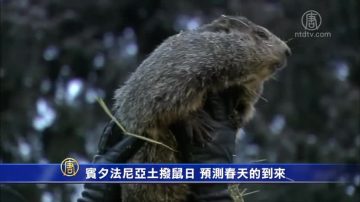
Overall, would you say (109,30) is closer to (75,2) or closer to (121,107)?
(75,2)

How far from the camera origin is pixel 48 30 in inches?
131

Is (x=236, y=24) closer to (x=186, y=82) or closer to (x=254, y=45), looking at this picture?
(x=254, y=45)

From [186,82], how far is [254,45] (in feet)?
0.52

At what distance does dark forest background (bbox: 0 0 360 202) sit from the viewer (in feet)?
7.57

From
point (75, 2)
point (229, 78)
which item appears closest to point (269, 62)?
point (229, 78)

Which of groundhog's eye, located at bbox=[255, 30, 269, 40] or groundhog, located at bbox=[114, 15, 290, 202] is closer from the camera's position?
groundhog, located at bbox=[114, 15, 290, 202]

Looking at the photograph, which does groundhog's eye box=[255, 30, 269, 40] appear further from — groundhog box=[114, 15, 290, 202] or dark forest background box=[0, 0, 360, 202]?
dark forest background box=[0, 0, 360, 202]

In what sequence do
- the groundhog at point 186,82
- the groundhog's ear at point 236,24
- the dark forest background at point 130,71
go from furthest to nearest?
1. the dark forest background at point 130,71
2. the groundhog's ear at point 236,24
3. the groundhog at point 186,82

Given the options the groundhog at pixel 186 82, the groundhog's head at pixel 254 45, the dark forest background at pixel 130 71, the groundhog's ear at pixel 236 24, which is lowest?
the groundhog at pixel 186 82

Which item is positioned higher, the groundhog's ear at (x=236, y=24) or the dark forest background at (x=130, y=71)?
the dark forest background at (x=130, y=71)

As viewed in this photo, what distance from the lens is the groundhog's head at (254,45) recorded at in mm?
1434
